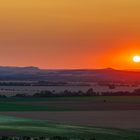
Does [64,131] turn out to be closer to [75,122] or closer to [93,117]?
[75,122]

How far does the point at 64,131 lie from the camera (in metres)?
45.0

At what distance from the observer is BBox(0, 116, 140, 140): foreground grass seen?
1682 inches

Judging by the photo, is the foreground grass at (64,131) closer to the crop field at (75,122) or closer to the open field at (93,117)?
the crop field at (75,122)

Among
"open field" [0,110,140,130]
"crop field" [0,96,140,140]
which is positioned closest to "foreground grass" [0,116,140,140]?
"crop field" [0,96,140,140]

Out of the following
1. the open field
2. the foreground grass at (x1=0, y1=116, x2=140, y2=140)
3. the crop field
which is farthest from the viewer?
the open field

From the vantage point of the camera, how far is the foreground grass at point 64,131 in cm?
4272

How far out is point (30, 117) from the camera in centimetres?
5606

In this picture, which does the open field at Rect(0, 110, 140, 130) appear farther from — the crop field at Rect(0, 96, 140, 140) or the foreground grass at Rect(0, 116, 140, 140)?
the foreground grass at Rect(0, 116, 140, 140)

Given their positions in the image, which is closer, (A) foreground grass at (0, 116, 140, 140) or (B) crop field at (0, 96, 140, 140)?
(A) foreground grass at (0, 116, 140, 140)

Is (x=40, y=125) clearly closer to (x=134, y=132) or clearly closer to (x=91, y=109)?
(x=134, y=132)

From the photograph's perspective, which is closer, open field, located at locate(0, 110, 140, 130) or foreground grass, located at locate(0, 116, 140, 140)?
foreground grass, located at locate(0, 116, 140, 140)

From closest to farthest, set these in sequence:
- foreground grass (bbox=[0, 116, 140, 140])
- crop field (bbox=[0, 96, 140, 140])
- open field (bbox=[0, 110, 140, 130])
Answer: foreground grass (bbox=[0, 116, 140, 140]) < crop field (bbox=[0, 96, 140, 140]) < open field (bbox=[0, 110, 140, 130])

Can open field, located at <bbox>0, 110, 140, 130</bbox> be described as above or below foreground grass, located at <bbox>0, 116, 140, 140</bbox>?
above

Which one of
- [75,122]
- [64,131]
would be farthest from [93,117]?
[64,131]
